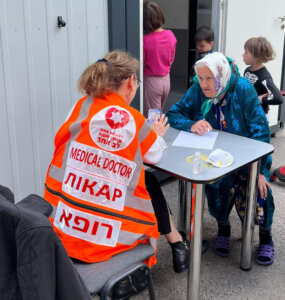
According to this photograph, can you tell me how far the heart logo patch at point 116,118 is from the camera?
1.70 m

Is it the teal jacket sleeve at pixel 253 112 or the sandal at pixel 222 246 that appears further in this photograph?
the sandal at pixel 222 246

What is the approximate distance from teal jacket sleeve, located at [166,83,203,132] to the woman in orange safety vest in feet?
2.32

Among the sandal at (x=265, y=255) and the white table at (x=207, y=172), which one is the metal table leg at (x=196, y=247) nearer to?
the white table at (x=207, y=172)

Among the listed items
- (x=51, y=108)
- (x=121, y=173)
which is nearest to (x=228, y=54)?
(x=51, y=108)

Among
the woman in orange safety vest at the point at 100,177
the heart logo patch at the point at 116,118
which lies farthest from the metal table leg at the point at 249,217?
the heart logo patch at the point at 116,118

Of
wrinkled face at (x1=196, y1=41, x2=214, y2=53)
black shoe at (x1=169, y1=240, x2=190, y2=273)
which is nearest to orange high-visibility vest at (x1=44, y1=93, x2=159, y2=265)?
black shoe at (x1=169, y1=240, x2=190, y2=273)

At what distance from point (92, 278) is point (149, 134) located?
63 centimetres

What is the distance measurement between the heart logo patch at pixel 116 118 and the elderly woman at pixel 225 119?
751mm

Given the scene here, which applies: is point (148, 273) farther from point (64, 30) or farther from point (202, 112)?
point (64, 30)

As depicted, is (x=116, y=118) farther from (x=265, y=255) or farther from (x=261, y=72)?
(x=261, y=72)

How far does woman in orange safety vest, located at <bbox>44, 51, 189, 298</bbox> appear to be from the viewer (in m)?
1.64

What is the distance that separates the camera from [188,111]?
260 centimetres

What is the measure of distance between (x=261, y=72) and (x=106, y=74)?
2.04 m

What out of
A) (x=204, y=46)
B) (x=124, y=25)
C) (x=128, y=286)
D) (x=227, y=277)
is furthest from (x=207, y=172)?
(x=204, y=46)
